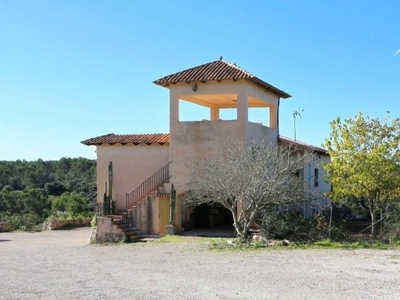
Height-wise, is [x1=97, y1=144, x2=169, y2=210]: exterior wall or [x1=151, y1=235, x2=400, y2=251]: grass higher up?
[x1=97, y1=144, x2=169, y2=210]: exterior wall

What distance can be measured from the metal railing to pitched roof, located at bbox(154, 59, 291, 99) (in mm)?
3936

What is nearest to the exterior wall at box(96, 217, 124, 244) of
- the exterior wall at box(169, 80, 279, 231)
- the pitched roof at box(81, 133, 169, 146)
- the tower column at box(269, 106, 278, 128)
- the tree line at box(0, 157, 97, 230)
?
the exterior wall at box(169, 80, 279, 231)

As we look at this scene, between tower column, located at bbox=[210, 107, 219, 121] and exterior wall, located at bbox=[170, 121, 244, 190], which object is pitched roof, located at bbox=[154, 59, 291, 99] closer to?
exterior wall, located at bbox=[170, 121, 244, 190]

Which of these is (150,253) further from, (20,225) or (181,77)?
(20,225)

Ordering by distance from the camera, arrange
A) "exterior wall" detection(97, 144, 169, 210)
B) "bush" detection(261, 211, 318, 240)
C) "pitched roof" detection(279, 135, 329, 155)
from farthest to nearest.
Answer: "pitched roof" detection(279, 135, 329, 155) < "exterior wall" detection(97, 144, 169, 210) < "bush" detection(261, 211, 318, 240)

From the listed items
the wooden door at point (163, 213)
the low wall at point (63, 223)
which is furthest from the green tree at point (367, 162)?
the low wall at point (63, 223)

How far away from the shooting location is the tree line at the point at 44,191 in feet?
128

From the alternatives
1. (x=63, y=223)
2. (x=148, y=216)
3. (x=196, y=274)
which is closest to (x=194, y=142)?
(x=148, y=216)

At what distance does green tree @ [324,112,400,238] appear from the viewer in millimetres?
21469

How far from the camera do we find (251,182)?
66.3 feet

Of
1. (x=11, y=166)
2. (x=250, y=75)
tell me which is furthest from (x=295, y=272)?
(x=11, y=166)

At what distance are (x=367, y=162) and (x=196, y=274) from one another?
10.9 meters

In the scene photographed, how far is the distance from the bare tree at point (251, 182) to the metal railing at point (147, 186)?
3.50m

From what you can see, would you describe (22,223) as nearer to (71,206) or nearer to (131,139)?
(71,206)
